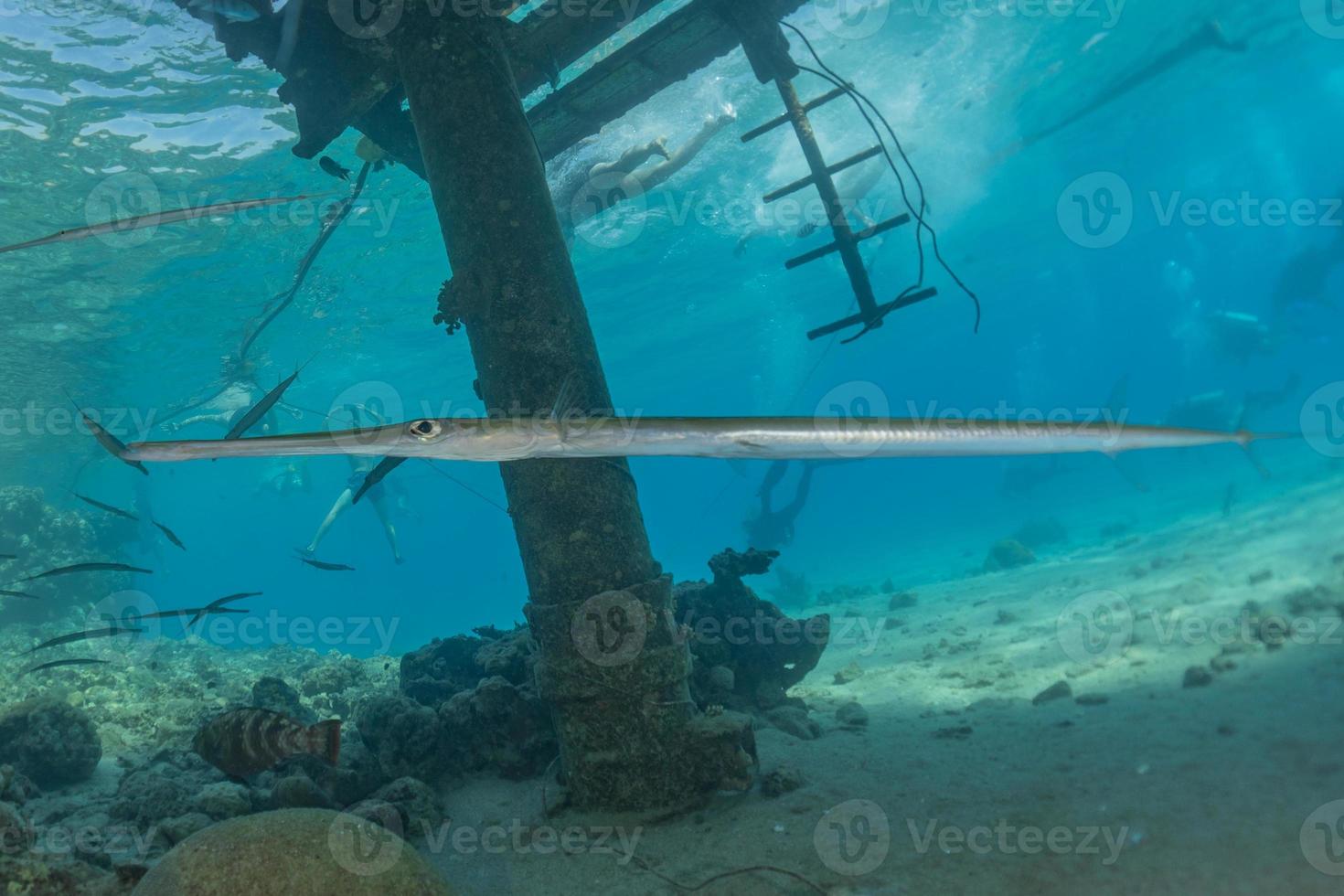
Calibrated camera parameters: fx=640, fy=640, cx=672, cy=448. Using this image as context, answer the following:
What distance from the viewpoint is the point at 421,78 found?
16.6 ft

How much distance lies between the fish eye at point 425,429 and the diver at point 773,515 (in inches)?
664

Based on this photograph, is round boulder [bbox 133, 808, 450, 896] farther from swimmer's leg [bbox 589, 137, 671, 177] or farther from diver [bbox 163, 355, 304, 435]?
diver [bbox 163, 355, 304, 435]

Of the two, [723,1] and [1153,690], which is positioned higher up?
[723,1]

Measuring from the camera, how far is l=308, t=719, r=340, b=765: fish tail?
151 inches

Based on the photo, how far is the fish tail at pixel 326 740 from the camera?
12.6ft

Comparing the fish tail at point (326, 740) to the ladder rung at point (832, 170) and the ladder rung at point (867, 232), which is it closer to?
the ladder rung at point (867, 232)

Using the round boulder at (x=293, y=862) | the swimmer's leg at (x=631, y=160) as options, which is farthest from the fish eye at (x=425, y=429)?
the swimmer's leg at (x=631, y=160)

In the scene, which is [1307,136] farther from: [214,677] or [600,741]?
[214,677]

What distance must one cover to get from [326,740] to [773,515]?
17.1 meters

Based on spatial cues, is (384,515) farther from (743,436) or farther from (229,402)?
(743,436)

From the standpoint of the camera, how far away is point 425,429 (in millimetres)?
2182

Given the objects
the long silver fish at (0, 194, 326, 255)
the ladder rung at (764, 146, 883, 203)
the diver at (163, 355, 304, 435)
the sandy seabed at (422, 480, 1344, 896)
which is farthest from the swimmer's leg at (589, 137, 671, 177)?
the diver at (163, 355, 304, 435)

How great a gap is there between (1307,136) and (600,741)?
56994 mm

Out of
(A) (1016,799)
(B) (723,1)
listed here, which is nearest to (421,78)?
(B) (723,1)
